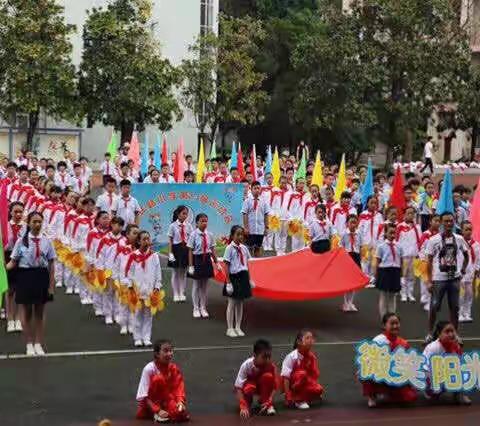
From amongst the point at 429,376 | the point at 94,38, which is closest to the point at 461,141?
the point at 94,38

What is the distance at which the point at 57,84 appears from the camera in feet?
113

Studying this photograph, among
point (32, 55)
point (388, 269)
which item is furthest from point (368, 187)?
point (32, 55)

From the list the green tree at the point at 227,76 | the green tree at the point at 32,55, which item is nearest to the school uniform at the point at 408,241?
the green tree at the point at 32,55

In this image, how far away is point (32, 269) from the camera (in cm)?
1153

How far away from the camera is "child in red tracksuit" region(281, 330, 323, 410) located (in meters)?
9.86

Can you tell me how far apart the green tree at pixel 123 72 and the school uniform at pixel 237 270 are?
23645 millimetres

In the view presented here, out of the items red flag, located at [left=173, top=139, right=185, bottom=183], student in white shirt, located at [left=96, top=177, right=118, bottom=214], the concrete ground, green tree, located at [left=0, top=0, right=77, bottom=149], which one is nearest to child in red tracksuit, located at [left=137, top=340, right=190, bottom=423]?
the concrete ground

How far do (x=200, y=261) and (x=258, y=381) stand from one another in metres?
4.52

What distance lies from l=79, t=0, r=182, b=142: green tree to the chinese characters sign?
26924mm

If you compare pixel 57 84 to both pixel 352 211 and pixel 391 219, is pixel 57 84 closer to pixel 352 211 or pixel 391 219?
pixel 352 211

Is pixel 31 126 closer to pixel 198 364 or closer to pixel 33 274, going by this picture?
pixel 33 274

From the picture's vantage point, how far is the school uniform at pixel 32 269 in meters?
11.4

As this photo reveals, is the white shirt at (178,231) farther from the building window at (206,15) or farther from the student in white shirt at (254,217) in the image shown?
the building window at (206,15)

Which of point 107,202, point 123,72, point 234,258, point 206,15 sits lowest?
point 234,258
